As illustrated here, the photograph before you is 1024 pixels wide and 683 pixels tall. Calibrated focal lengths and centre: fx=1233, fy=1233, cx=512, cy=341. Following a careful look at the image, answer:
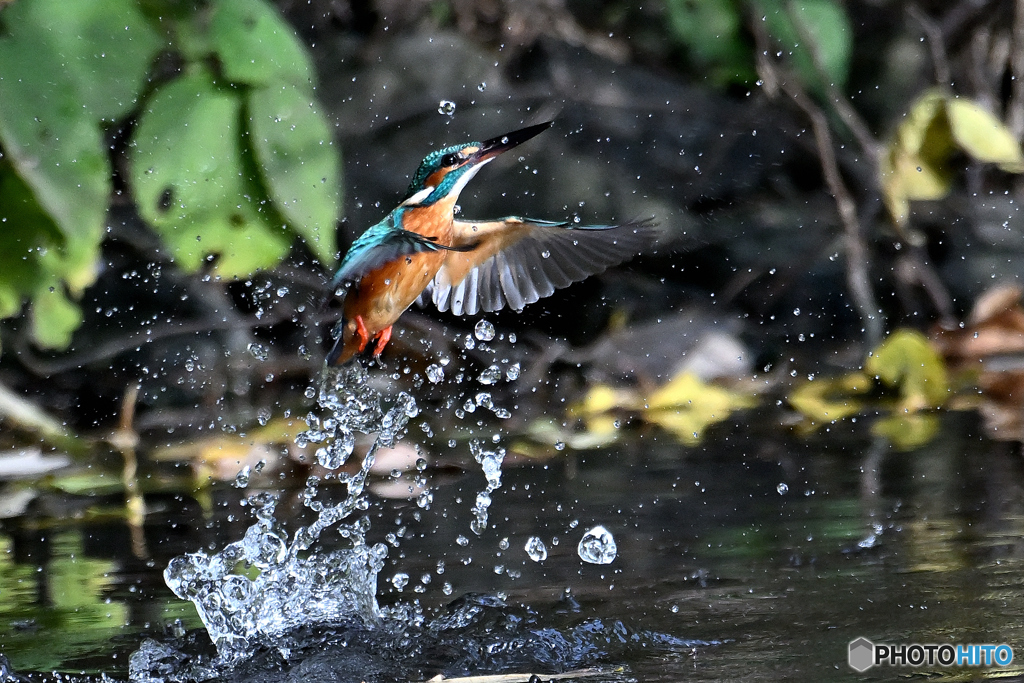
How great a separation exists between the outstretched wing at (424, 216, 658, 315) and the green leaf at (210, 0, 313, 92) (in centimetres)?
64

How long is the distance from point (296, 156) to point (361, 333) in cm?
76

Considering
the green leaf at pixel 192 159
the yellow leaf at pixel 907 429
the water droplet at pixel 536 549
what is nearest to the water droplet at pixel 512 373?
the yellow leaf at pixel 907 429

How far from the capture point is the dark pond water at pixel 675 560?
1720mm

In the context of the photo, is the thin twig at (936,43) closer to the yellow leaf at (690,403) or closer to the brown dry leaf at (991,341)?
the brown dry leaf at (991,341)

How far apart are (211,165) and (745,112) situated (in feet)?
9.18

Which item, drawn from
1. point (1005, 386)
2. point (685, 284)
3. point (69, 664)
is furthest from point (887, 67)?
point (69, 664)

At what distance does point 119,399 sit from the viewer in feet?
14.0

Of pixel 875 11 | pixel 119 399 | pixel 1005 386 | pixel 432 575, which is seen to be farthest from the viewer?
pixel 875 11

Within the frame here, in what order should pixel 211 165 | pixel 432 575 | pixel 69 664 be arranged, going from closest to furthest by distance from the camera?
pixel 69 664
pixel 432 575
pixel 211 165

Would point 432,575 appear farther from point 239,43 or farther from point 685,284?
point 685,284

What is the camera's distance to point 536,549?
89.7 inches

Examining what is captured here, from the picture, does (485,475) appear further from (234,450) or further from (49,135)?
(49,135)
